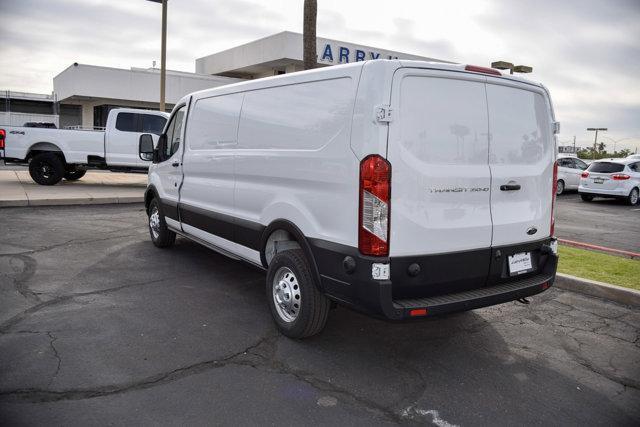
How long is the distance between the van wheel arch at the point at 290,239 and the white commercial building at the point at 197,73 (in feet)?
70.0

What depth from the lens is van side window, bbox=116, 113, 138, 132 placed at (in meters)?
14.4

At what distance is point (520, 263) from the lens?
4.11m

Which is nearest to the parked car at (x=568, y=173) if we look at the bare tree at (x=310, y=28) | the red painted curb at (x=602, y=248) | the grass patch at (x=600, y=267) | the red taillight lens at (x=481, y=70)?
the red painted curb at (x=602, y=248)

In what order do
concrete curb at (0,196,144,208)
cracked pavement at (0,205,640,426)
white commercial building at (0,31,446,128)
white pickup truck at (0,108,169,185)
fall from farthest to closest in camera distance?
white commercial building at (0,31,446,128) → white pickup truck at (0,108,169,185) → concrete curb at (0,196,144,208) → cracked pavement at (0,205,640,426)

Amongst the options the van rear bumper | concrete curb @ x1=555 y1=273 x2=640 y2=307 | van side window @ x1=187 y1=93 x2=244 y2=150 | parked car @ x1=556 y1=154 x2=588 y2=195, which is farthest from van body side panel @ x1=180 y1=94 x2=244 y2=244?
parked car @ x1=556 y1=154 x2=588 y2=195

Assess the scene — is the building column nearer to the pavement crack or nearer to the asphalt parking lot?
the asphalt parking lot

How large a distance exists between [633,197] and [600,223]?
637 centimetres

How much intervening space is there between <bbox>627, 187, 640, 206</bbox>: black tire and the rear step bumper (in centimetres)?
1535

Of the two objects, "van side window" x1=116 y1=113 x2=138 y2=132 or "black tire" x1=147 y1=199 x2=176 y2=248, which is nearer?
"black tire" x1=147 y1=199 x2=176 y2=248

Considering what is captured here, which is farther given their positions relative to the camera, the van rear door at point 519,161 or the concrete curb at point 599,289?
the concrete curb at point 599,289

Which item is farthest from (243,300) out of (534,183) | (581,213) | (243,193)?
(581,213)

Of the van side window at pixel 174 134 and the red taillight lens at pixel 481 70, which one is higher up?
the red taillight lens at pixel 481 70

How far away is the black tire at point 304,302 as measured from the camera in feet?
12.9

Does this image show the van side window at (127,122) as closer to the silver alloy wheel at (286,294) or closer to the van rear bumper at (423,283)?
the silver alloy wheel at (286,294)
